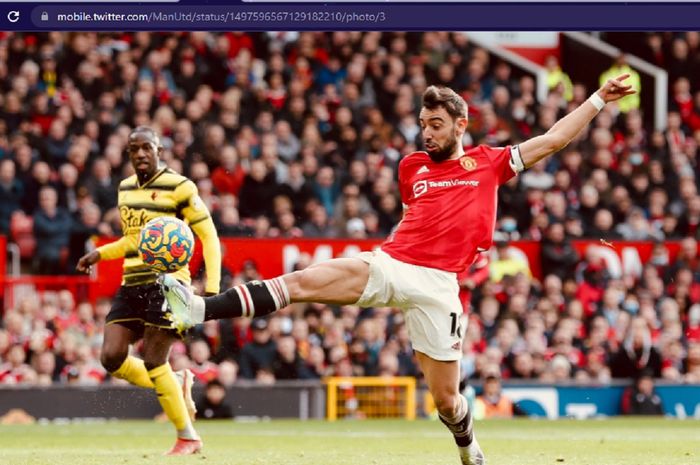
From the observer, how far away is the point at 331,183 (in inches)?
768

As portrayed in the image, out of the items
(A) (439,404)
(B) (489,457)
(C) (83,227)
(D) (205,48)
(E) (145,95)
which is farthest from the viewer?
(D) (205,48)

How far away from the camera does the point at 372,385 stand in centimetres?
1709

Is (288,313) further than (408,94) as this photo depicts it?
No

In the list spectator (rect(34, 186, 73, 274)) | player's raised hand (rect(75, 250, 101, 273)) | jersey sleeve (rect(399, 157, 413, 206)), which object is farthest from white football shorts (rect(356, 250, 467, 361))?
spectator (rect(34, 186, 73, 274))

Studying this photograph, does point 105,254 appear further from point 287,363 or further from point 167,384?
point 287,363

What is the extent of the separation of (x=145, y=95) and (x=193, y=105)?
24.4 inches

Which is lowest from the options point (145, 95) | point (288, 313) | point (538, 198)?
point (288, 313)

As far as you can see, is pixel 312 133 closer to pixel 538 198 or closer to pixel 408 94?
pixel 408 94

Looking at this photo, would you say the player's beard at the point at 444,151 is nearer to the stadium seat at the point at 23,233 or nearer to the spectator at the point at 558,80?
the stadium seat at the point at 23,233

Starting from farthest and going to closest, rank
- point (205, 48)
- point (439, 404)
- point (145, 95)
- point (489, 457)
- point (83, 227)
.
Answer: point (205, 48) < point (145, 95) < point (83, 227) < point (489, 457) < point (439, 404)

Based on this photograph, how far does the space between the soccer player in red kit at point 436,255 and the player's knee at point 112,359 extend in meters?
2.66

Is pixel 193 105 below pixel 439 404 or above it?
above

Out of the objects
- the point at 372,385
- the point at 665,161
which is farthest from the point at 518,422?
the point at 665,161

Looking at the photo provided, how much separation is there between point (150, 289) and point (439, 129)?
10.2 feet
